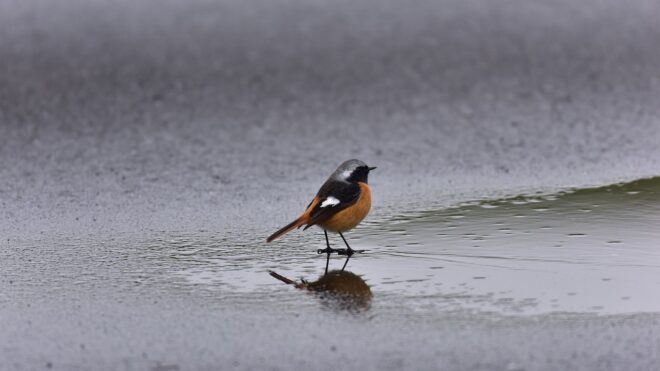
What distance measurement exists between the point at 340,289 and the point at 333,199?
3.50 feet

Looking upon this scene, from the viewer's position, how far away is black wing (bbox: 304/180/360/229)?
710cm

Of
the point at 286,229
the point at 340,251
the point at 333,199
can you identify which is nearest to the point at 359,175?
the point at 333,199

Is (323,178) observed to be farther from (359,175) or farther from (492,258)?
(492,258)

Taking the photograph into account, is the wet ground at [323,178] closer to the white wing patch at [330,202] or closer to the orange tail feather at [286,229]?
the orange tail feather at [286,229]

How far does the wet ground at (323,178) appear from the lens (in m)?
5.45

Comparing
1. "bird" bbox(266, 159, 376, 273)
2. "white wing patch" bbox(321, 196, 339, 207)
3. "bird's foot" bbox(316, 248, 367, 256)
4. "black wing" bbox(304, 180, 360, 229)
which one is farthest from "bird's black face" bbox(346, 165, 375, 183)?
"bird's foot" bbox(316, 248, 367, 256)

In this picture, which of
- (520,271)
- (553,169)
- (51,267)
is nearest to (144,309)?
(51,267)

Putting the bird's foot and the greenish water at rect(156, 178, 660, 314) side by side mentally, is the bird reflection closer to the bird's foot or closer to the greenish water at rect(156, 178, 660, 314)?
the greenish water at rect(156, 178, 660, 314)

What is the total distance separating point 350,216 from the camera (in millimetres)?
7207

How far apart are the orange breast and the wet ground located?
226mm

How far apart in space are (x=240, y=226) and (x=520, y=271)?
2466 millimetres

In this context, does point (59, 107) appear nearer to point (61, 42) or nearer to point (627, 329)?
point (61, 42)

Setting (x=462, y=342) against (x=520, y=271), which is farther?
(x=520, y=271)

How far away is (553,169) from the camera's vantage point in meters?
9.39
